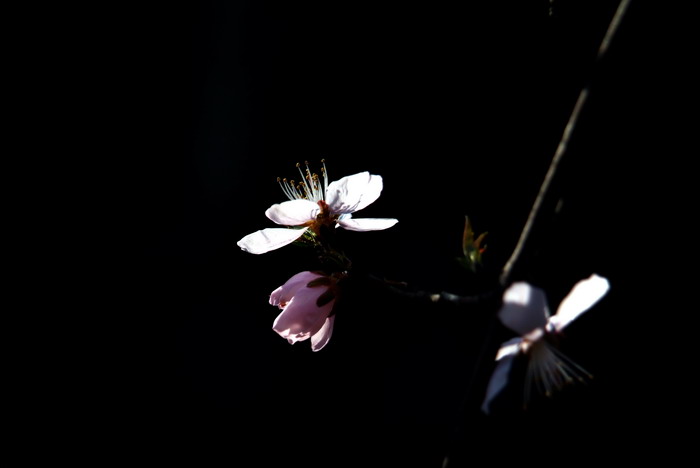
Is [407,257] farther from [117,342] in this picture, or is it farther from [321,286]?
[321,286]

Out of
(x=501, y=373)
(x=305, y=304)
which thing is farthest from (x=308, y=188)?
(x=501, y=373)

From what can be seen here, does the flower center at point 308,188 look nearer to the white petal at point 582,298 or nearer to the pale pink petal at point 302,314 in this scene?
the pale pink petal at point 302,314

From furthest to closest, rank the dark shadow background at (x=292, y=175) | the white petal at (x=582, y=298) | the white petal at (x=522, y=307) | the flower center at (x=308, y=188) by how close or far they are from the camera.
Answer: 1. the dark shadow background at (x=292, y=175)
2. the flower center at (x=308, y=188)
3. the white petal at (x=582, y=298)
4. the white petal at (x=522, y=307)

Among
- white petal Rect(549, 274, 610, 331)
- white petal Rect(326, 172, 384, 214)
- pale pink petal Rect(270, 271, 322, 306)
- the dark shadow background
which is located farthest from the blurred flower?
the dark shadow background

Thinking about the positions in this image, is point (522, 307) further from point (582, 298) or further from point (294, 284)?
point (294, 284)

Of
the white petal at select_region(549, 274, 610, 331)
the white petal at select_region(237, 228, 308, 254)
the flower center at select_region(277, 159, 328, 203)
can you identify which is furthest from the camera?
the flower center at select_region(277, 159, 328, 203)

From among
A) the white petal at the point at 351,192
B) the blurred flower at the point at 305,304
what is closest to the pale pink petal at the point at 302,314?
the blurred flower at the point at 305,304

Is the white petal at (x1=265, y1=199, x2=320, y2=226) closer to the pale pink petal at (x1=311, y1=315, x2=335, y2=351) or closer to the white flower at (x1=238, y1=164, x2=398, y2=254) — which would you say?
the white flower at (x1=238, y1=164, x2=398, y2=254)
